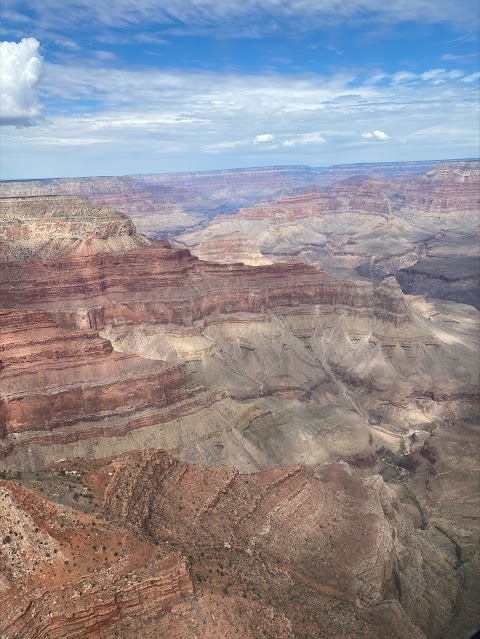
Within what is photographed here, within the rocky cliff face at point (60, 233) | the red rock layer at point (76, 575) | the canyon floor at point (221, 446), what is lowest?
the canyon floor at point (221, 446)

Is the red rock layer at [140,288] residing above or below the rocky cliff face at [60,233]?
below

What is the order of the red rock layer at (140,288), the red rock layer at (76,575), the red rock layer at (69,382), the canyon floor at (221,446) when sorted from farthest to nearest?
the red rock layer at (140,288), the red rock layer at (69,382), the canyon floor at (221,446), the red rock layer at (76,575)

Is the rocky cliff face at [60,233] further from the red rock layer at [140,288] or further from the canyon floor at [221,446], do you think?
the red rock layer at [140,288]

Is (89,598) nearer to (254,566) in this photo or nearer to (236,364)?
(254,566)

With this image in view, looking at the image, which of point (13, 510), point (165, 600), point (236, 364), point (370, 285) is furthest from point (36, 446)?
point (370, 285)

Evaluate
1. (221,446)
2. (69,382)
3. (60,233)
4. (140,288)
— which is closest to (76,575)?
(221,446)

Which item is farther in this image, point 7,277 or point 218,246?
point 218,246

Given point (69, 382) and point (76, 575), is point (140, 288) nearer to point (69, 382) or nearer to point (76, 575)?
point (69, 382)

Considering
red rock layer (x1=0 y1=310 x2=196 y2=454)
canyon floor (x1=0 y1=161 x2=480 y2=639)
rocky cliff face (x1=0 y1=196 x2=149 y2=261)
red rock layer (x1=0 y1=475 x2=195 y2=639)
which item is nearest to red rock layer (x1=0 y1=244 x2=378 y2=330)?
canyon floor (x1=0 y1=161 x2=480 y2=639)

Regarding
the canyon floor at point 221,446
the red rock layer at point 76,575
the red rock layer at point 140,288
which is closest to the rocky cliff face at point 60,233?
the canyon floor at point 221,446
